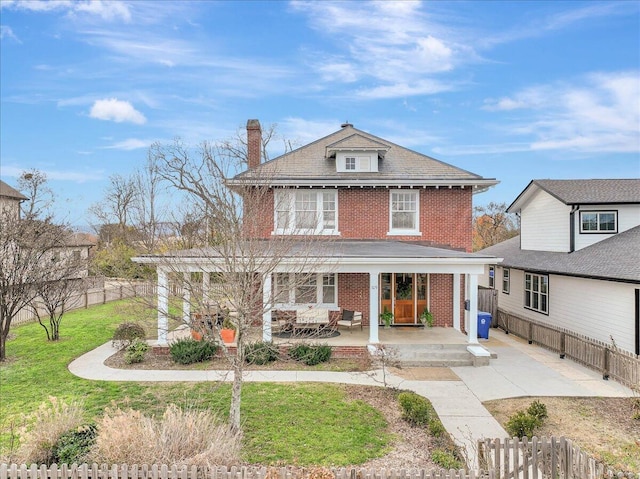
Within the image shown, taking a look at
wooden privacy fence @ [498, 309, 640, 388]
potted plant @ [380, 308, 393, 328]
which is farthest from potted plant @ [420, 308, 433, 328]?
wooden privacy fence @ [498, 309, 640, 388]

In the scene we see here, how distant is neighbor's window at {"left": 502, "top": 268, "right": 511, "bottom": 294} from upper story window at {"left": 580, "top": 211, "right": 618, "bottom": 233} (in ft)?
16.1

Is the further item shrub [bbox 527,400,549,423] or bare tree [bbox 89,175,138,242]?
bare tree [bbox 89,175,138,242]

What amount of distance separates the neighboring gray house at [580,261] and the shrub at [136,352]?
50.2 feet

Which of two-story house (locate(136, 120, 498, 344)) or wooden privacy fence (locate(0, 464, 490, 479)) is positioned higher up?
two-story house (locate(136, 120, 498, 344))

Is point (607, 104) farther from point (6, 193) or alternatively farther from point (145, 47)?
point (6, 193)

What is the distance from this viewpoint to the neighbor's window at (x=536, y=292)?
56.7ft

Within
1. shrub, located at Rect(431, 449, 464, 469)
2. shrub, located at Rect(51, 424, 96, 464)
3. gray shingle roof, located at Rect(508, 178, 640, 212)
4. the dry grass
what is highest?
gray shingle roof, located at Rect(508, 178, 640, 212)

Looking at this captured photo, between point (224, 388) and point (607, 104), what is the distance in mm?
27663

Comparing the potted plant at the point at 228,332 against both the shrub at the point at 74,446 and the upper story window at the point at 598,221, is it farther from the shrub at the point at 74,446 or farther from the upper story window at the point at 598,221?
the upper story window at the point at 598,221

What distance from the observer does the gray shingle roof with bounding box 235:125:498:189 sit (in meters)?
16.7

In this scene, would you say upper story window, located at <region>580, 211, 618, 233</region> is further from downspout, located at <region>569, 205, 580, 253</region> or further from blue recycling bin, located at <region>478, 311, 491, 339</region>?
blue recycling bin, located at <region>478, 311, 491, 339</region>

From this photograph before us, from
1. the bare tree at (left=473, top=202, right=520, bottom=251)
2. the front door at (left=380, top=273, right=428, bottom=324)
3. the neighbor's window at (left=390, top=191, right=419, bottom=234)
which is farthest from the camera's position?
the bare tree at (left=473, top=202, right=520, bottom=251)

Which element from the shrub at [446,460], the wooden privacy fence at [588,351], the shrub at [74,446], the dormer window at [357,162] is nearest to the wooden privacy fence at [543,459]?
the shrub at [446,460]

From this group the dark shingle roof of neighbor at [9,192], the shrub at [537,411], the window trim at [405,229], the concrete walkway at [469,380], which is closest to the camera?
the shrub at [537,411]
